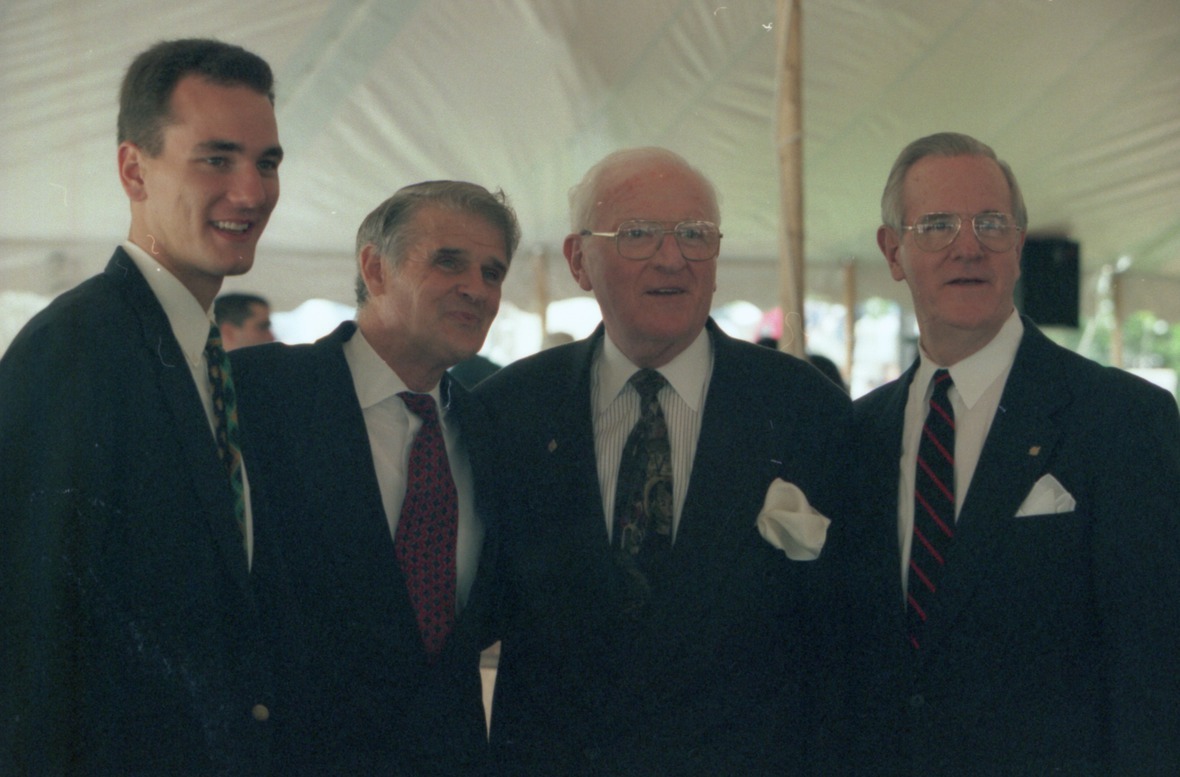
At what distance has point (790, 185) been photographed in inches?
122

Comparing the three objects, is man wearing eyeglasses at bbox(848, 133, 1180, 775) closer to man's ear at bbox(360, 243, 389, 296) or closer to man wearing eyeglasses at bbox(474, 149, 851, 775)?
man wearing eyeglasses at bbox(474, 149, 851, 775)

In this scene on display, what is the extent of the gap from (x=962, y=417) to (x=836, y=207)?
609cm

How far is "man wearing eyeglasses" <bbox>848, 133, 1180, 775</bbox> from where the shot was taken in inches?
65.4

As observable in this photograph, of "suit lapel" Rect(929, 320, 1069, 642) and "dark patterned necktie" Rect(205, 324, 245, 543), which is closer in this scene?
"dark patterned necktie" Rect(205, 324, 245, 543)

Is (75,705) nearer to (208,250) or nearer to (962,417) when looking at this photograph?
(208,250)

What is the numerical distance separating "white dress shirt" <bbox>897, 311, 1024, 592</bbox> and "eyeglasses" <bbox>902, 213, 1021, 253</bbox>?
0.48ft

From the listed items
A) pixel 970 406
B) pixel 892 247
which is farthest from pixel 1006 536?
pixel 892 247

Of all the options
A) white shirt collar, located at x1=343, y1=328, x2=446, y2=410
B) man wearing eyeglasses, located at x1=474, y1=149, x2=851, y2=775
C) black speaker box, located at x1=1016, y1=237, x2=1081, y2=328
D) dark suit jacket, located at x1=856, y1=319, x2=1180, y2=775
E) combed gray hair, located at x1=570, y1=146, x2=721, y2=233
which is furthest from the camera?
black speaker box, located at x1=1016, y1=237, x2=1081, y2=328

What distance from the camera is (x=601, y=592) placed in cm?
193

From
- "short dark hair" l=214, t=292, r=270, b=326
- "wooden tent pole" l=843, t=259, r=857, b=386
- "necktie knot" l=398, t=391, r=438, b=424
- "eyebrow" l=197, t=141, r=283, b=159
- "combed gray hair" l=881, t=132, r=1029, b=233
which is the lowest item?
"necktie knot" l=398, t=391, r=438, b=424

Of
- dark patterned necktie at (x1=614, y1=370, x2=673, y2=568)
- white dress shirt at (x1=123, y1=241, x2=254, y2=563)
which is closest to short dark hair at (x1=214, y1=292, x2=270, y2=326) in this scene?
dark patterned necktie at (x1=614, y1=370, x2=673, y2=568)

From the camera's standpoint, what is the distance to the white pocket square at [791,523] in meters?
1.80

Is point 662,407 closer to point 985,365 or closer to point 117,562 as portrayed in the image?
point 985,365

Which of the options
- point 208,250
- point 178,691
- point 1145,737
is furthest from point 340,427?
point 1145,737
